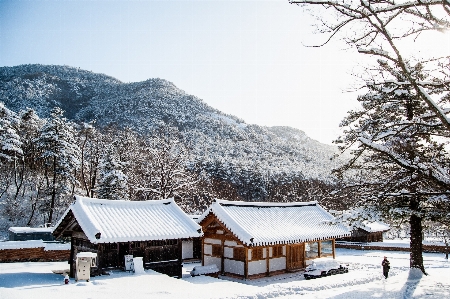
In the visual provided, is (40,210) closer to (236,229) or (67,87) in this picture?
(236,229)

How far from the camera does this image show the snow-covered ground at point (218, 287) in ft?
42.0

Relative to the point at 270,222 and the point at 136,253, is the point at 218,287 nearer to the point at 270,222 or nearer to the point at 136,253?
the point at 136,253

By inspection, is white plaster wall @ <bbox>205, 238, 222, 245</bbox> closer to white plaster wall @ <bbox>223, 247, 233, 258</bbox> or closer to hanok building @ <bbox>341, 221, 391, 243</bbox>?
white plaster wall @ <bbox>223, 247, 233, 258</bbox>

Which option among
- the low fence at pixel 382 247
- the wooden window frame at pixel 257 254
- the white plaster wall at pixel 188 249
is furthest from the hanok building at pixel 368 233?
the wooden window frame at pixel 257 254

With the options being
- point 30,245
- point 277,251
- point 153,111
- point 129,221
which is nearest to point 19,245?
point 30,245

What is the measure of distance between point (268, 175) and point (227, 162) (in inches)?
367

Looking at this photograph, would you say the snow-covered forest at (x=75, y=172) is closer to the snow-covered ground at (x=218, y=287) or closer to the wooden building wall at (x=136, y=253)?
the wooden building wall at (x=136, y=253)

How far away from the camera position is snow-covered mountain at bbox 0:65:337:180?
9700 cm

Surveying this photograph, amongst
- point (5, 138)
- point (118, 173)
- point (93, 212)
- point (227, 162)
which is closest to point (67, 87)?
point (227, 162)

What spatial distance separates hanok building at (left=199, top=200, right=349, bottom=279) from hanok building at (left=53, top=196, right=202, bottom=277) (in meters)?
2.81

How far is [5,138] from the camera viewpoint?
40.8 meters

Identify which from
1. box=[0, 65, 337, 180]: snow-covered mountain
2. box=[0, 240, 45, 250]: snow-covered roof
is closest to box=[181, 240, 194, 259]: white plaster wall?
box=[0, 240, 45, 250]: snow-covered roof

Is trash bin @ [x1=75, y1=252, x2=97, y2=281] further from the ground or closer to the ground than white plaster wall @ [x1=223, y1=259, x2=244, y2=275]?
further from the ground

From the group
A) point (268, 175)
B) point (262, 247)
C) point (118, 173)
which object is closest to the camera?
point (262, 247)
